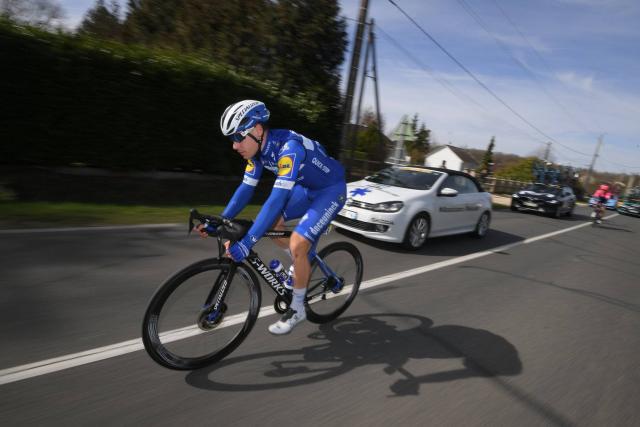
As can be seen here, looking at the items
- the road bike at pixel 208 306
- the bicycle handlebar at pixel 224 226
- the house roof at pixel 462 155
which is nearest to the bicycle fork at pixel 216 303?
the road bike at pixel 208 306

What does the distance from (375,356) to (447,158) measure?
90567mm

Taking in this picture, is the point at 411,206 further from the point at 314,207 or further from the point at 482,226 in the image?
the point at 314,207

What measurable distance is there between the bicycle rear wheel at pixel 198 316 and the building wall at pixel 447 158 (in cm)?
8312

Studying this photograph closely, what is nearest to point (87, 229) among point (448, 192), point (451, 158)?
point (448, 192)

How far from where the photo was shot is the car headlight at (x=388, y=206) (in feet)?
23.5

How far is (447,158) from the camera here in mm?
88750

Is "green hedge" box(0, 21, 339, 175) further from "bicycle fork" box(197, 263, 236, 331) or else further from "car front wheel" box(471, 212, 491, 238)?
"bicycle fork" box(197, 263, 236, 331)

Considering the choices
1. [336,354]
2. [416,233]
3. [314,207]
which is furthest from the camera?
[416,233]

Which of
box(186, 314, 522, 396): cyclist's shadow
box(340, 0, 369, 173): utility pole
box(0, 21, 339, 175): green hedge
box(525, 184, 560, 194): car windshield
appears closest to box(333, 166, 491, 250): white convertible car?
box(186, 314, 522, 396): cyclist's shadow

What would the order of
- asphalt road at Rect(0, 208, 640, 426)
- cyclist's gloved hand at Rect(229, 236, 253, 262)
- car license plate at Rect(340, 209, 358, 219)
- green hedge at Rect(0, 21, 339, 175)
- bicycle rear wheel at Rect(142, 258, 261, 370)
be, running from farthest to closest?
1. green hedge at Rect(0, 21, 339, 175)
2. car license plate at Rect(340, 209, 358, 219)
3. cyclist's gloved hand at Rect(229, 236, 253, 262)
4. bicycle rear wheel at Rect(142, 258, 261, 370)
5. asphalt road at Rect(0, 208, 640, 426)

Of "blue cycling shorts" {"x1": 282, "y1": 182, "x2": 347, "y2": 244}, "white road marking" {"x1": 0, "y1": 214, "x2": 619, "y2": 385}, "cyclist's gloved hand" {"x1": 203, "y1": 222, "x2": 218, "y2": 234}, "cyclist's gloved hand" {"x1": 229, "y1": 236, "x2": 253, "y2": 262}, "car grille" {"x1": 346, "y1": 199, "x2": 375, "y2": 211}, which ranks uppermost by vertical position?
"blue cycling shorts" {"x1": 282, "y1": 182, "x2": 347, "y2": 244}

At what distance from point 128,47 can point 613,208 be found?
38782 mm

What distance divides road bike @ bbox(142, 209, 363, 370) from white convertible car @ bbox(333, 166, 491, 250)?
3843mm

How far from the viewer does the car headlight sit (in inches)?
282
